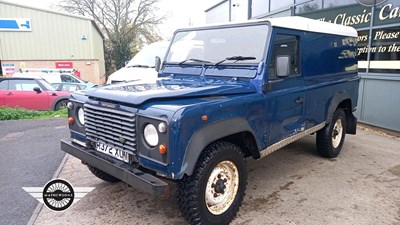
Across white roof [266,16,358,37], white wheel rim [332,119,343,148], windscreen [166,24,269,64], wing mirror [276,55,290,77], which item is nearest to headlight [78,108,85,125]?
windscreen [166,24,269,64]

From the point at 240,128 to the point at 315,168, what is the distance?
226cm

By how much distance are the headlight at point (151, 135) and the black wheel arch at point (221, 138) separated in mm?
288

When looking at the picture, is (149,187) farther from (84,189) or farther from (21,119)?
(21,119)

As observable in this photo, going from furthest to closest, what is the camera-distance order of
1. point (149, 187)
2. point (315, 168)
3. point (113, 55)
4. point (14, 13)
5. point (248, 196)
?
point (113, 55)
point (14, 13)
point (315, 168)
point (248, 196)
point (149, 187)

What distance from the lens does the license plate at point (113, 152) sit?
2.93 metres

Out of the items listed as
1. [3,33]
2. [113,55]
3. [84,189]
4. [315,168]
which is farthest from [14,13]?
[315,168]

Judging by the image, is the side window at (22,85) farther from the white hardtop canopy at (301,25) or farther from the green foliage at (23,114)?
the white hardtop canopy at (301,25)

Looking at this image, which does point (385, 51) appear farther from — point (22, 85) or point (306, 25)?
point (22, 85)

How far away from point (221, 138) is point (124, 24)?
31.2 m

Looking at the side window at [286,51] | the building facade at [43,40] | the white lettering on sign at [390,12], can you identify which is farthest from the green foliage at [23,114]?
the building facade at [43,40]

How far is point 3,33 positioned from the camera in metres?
20.2

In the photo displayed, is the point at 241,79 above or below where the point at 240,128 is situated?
above

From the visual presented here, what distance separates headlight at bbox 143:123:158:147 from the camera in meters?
2.68

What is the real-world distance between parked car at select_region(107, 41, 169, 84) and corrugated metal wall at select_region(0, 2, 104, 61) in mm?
14613
